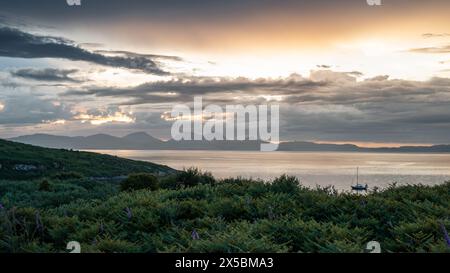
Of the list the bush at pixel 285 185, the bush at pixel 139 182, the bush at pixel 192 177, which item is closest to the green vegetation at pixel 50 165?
the bush at pixel 139 182

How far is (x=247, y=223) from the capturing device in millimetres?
8422

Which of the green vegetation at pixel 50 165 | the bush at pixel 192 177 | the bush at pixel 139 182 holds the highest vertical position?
the bush at pixel 192 177

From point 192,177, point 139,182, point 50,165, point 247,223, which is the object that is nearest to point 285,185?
point 247,223

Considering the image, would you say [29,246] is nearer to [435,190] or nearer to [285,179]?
[285,179]

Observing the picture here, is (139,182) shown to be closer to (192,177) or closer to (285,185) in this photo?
(192,177)

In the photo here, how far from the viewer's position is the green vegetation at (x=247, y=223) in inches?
276

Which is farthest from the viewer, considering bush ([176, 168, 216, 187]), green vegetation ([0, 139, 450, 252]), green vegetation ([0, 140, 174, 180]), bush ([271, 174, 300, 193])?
green vegetation ([0, 140, 174, 180])

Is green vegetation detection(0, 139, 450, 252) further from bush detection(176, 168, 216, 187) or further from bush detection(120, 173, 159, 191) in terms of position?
bush detection(120, 173, 159, 191)

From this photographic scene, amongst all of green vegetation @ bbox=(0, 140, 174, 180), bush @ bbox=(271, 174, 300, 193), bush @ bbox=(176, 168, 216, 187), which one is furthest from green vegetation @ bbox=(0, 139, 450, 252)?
green vegetation @ bbox=(0, 140, 174, 180)

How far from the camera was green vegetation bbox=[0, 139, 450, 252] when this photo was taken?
23.0 feet

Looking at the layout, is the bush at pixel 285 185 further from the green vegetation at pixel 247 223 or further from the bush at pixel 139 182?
the bush at pixel 139 182

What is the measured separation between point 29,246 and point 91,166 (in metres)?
86.1

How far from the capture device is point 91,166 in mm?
90125
